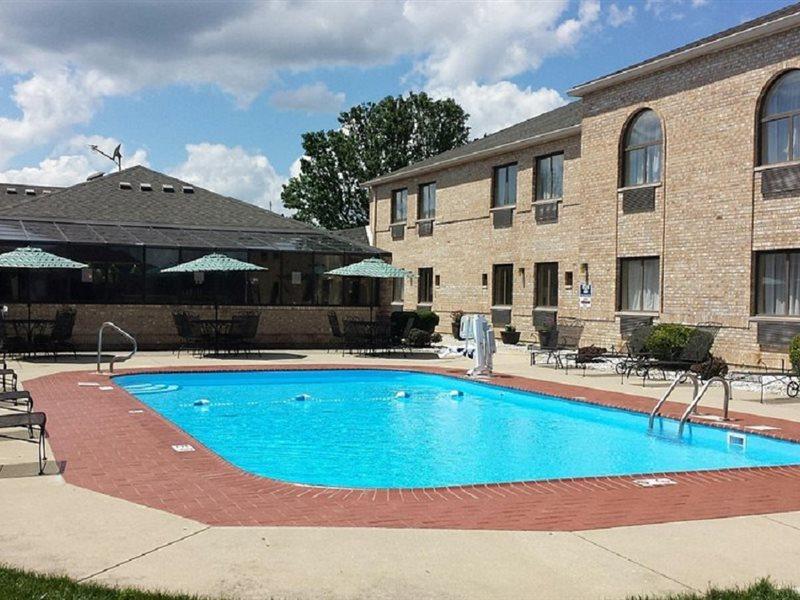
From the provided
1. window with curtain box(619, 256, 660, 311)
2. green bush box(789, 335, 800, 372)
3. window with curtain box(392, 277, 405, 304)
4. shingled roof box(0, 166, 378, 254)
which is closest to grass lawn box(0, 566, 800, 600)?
green bush box(789, 335, 800, 372)

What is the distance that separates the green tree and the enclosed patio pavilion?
1038 inches

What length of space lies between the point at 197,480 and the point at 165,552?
2083mm

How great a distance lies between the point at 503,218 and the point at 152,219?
11.3m

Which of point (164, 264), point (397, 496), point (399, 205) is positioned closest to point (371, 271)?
point (164, 264)

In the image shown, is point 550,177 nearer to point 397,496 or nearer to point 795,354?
point 795,354

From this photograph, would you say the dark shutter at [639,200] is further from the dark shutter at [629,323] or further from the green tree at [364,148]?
the green tree at [364,148]

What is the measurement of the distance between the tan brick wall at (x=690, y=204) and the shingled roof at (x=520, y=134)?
67 centimetres

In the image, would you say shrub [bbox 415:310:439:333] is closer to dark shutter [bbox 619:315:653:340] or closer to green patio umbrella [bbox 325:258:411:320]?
green patio umbrella [bbox 325:258:411:320]

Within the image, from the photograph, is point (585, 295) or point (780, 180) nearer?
point (780, 180)

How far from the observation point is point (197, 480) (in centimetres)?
696

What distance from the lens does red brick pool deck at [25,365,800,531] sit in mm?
5832

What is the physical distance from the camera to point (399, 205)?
3488cm

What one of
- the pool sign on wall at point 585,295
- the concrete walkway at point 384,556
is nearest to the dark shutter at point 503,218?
the pool sign on wall at point 585,295

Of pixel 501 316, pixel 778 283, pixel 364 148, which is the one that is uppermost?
pixel 364 148
